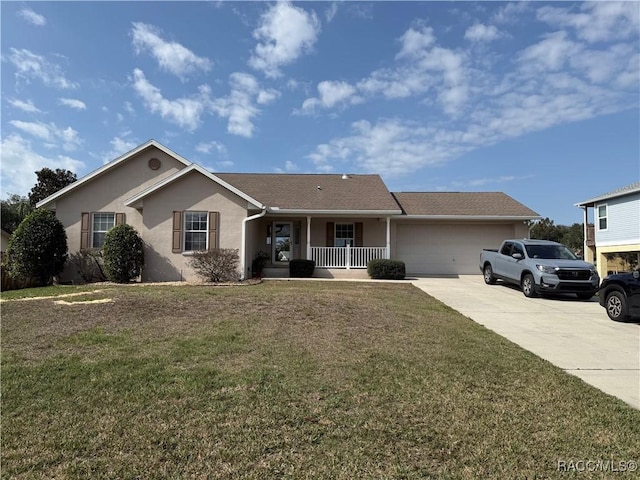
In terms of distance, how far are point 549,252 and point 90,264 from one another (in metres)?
16.9

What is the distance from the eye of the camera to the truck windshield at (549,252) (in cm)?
1319

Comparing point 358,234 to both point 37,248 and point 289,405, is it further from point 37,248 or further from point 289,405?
point 289,405

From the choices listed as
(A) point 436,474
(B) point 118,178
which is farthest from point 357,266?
(A) point 436,474

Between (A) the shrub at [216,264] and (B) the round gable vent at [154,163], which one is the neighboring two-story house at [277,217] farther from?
(A) the shrub at [216,264]

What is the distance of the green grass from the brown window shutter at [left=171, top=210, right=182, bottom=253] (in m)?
7.72

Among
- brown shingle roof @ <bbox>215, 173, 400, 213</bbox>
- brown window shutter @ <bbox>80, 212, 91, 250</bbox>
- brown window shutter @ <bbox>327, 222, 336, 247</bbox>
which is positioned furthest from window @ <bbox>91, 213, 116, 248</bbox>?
brown window shutter @ <bbox>327, 222, 336, 247</bbox>

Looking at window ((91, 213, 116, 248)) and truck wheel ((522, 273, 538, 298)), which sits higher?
window ((91, 213, 116, 248))

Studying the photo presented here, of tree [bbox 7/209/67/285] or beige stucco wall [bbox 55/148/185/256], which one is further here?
beige stucco wall [bbox 55/148/185/256]

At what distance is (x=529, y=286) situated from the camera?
489 inches

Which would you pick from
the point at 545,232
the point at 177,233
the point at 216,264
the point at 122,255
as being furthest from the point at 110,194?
the point at 545,232

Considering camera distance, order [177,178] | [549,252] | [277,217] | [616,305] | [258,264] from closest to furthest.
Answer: [616,305], [549,252], [177,178], [258,264], [277,217]

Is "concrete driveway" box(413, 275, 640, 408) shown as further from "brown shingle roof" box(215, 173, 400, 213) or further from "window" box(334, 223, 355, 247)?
"window" box(334, 223, 355, 247)

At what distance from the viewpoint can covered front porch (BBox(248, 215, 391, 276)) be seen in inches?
705

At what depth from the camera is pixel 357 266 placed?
17812 mm
